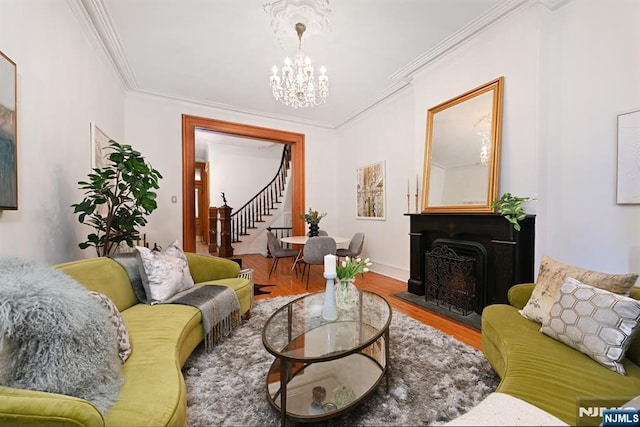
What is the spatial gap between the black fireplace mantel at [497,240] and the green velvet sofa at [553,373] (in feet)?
3.10

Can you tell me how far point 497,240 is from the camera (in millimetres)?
2559

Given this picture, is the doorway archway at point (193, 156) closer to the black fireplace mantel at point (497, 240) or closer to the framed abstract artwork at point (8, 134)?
the framed abstract artwork at point (8, 134)

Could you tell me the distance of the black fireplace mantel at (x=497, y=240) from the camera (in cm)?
243

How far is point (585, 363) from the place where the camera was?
122 centimetres

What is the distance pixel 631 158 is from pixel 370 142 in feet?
10.9

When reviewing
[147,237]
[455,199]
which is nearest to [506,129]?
[455,199]

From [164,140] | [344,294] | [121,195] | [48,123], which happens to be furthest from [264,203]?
[344,294]

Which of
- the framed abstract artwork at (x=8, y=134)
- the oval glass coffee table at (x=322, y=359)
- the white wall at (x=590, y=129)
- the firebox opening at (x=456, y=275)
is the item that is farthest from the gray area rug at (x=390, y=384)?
the framed abstract artwork at (x=8, y=134)

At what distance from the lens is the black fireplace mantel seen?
2432mm

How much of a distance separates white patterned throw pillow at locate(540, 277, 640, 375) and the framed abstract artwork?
10.3 feet

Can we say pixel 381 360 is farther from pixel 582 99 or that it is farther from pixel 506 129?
pixel 582 99

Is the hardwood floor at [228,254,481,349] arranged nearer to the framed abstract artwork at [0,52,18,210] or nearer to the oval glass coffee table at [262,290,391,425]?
the oval glass coffee table at [262,290,391,425]

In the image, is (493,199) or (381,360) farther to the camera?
(493,199)

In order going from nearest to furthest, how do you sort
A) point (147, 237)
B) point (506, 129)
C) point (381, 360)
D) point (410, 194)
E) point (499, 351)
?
point (499, 351) → point (381, 360) → point (506, 129) → point (410, 194) → point (147, 237)
